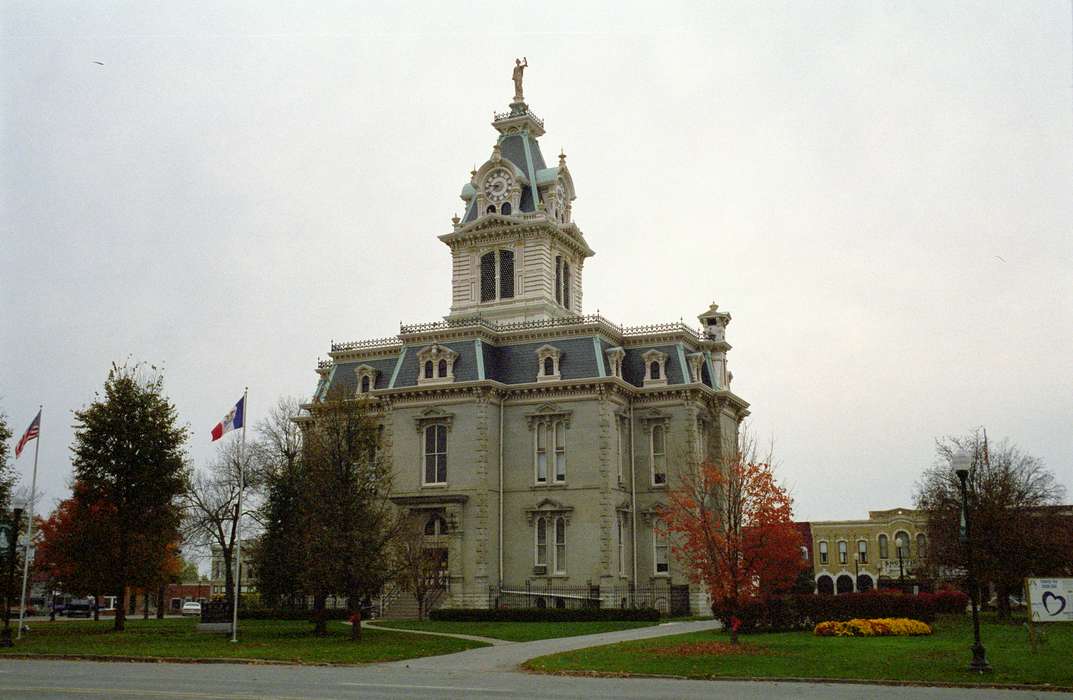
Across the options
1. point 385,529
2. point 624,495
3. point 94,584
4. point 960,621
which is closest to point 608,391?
point 624,495

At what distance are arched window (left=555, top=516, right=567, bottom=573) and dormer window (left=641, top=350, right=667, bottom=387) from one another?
30.7ft

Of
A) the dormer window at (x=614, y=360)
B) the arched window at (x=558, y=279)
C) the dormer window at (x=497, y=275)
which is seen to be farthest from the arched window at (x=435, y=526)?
the arched window at (x=558, y=279)

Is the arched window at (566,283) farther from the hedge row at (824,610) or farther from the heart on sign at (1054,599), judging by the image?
the heart on sign at (1054,599)

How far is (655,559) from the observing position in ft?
196

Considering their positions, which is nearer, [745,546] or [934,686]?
[934,686]

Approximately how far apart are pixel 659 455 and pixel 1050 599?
110 ft

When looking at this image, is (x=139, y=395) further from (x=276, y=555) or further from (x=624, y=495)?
(x=624, y=495)

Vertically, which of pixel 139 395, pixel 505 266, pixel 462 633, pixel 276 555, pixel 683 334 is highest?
pixel 505 266

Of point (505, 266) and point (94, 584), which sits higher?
point (505, 266)

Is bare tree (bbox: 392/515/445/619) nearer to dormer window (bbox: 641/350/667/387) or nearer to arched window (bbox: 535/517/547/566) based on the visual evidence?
arched window (bbox: 535/517/547/566)

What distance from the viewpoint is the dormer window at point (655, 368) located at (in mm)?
61656

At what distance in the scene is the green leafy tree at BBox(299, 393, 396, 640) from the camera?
42656 mm

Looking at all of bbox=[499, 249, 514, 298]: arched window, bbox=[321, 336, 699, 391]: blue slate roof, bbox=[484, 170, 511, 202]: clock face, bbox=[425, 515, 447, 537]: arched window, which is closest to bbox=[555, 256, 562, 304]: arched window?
bbox=[499, 249, 514, 298]: arched window

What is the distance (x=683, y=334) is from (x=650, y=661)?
114 feet
